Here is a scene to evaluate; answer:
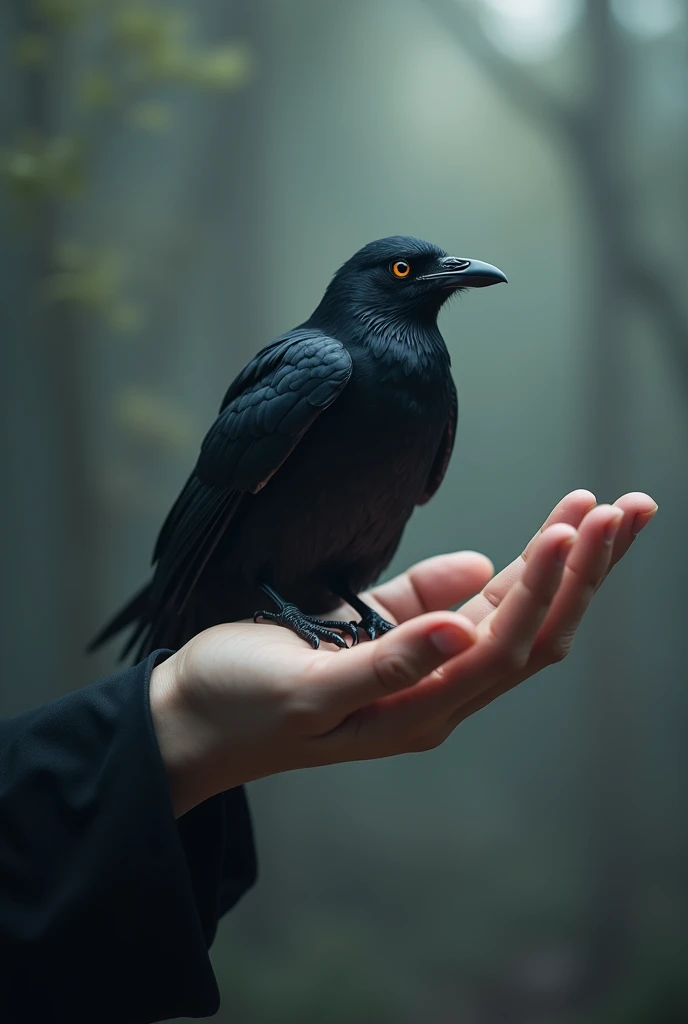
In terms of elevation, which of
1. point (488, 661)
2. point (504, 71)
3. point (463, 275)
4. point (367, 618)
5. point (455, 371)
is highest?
point (504, 71)

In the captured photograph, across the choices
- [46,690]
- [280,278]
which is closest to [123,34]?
[280,278]

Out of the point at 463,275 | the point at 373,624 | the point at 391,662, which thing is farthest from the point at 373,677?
the point at 463,275

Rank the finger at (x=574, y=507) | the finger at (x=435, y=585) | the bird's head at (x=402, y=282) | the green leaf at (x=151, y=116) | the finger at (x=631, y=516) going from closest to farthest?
the finger at (x=631, y=516), the finger at (x=574, y=507), the bird's head at (x=402, y=282), the finger at (x=435, y=585), the green leaf at (x=151, y=116)

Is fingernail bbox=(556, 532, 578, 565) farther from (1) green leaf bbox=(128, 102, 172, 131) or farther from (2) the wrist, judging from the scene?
(1) green leaf bbox=(128, 102, 172, 131)

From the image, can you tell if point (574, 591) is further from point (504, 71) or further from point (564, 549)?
point (504, 71)

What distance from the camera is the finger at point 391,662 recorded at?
0.79m

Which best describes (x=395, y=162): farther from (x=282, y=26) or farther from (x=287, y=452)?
(x=287, y=452)

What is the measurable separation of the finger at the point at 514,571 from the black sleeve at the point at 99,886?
533mm

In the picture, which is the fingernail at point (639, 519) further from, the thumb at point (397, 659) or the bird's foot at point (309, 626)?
the bird's foot at point (309, 626)

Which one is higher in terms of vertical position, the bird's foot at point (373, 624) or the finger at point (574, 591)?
the finger at point (574, 591)

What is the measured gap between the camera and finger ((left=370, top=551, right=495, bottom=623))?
167cm

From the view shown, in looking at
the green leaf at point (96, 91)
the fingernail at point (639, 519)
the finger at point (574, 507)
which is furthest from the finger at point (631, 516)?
the green leaf at point (96, 91)

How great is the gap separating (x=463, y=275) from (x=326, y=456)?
0.39 m

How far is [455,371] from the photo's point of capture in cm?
231
